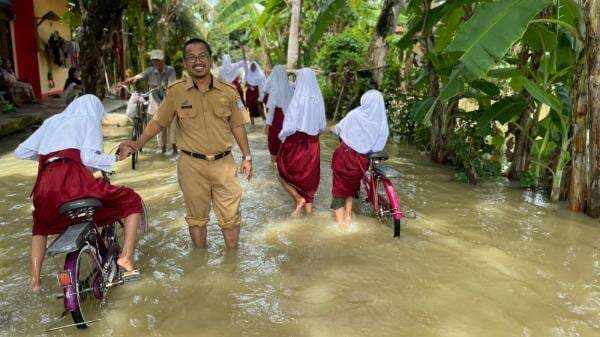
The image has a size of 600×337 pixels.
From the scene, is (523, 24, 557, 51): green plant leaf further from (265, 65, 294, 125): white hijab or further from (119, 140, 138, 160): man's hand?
(119, 140, 138, 160): man's hand

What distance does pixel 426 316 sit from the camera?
11.7 ft

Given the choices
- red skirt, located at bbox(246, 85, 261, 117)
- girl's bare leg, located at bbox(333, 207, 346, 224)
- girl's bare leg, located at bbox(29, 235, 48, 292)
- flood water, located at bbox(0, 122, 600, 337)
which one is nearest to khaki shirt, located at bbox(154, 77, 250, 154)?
flood water, located at bbox(0, 122, 600, 337)

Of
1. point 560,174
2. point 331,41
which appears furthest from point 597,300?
point 331,41

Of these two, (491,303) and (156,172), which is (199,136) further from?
(156,172)

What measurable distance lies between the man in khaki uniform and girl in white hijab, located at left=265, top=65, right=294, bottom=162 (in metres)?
3.12

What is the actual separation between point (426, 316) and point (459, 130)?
480cm

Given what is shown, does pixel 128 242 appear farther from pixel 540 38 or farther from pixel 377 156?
pixel 540 38

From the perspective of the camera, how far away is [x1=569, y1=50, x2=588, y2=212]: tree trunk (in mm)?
5523

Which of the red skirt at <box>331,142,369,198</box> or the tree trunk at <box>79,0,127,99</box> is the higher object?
the tree trunk at <box>79,0,127,99</box>

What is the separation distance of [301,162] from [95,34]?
5636mm

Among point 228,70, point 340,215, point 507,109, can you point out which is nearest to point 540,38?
point 507,109

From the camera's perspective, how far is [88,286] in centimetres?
341

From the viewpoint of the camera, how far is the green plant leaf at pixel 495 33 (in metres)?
4.39

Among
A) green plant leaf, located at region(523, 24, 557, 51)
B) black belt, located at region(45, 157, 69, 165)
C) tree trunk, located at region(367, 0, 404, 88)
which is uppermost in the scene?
tree trunk, located at region(367, 0, 404, 88)
